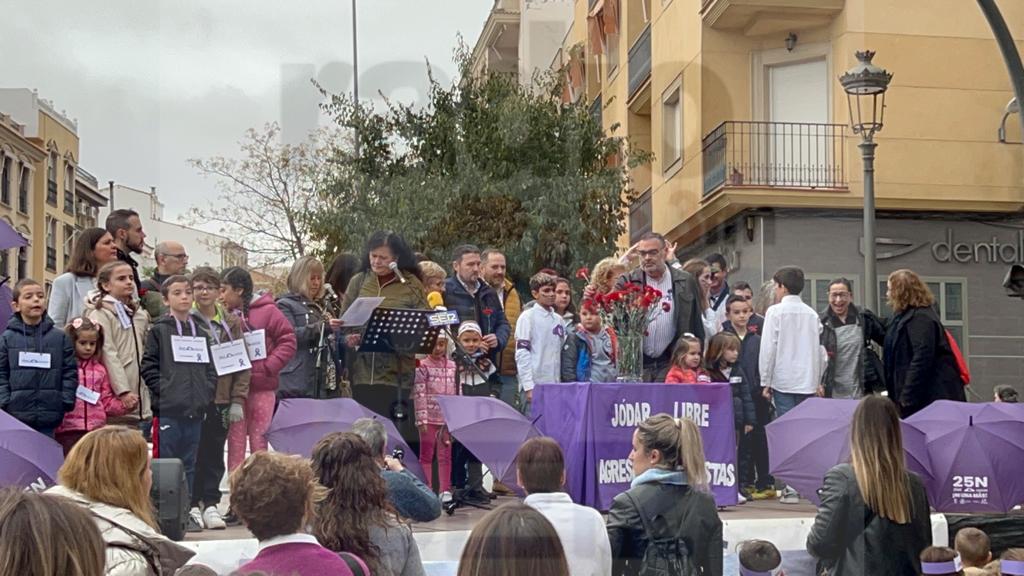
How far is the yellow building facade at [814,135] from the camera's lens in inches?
173

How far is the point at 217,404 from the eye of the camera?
5125mm

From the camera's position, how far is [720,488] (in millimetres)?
5508

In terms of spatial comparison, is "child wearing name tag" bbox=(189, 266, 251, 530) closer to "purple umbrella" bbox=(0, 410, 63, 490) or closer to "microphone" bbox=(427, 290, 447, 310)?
"purple umbrella" bbox=(0, 410, 63, 490)

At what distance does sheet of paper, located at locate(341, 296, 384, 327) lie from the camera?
4.42 m

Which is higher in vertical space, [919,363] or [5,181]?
[5,181]

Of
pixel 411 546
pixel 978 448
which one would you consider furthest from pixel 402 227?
pixel 978 448

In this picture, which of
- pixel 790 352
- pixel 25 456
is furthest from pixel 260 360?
pixel 790 352

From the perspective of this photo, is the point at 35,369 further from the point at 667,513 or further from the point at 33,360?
the point at 667,513

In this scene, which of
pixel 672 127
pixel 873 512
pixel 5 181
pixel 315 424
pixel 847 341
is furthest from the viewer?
pixel 5 181

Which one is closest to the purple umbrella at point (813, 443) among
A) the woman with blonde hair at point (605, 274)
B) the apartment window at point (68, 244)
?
the woman with blonde hair at point (605, 274)

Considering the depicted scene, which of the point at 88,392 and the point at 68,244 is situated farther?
the point at 68,244

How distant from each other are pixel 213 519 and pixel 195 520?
0.06 meters

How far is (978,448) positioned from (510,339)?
1.75m

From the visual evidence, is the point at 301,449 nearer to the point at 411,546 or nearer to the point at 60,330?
the point at 60,330
